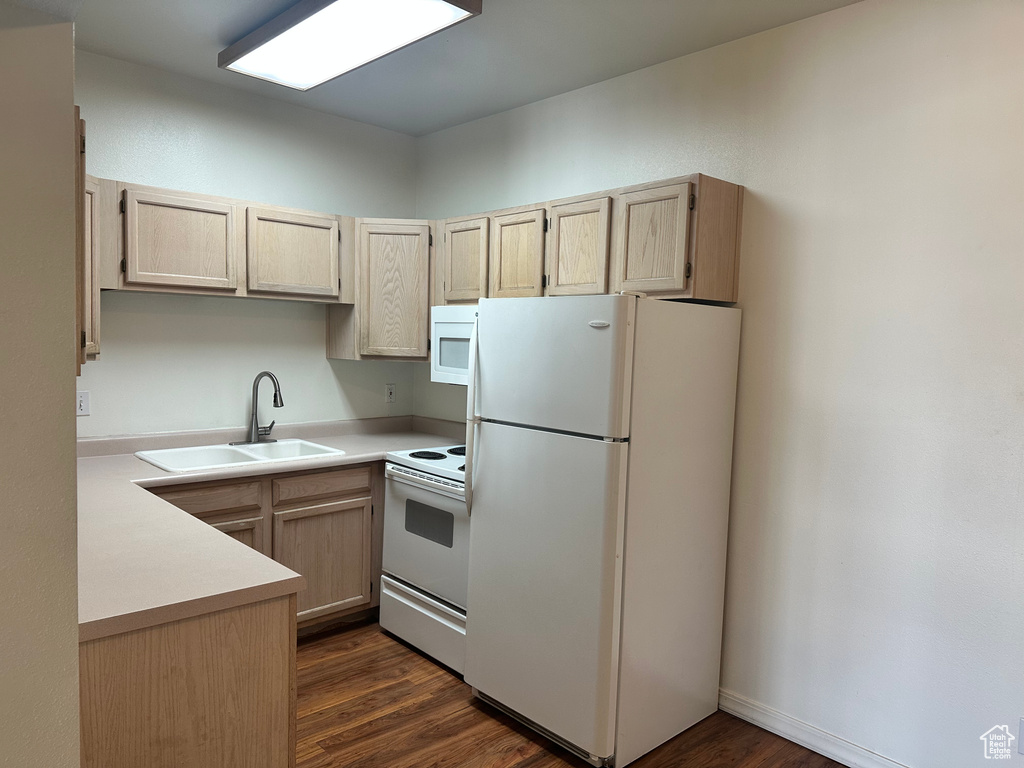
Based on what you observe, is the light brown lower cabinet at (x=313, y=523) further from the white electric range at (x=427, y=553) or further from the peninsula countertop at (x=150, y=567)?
the peninsula countertop at (x=150, y=567)

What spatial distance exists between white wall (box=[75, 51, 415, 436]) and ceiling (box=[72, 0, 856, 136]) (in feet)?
0.52

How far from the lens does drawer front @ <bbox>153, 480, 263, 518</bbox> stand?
272cm

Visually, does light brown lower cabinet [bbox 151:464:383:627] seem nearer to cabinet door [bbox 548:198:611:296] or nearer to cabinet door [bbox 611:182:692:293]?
cabinet door [bbox 548:198:611:296]

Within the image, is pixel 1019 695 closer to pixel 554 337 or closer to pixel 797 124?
pixel 554 337

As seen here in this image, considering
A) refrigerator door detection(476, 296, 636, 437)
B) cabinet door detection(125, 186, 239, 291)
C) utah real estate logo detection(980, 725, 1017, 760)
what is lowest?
utah real estate logo detection(980, 725, 1017, 760)

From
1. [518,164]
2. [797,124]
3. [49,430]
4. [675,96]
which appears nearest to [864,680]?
[797,124]

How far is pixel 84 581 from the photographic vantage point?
1511 mm

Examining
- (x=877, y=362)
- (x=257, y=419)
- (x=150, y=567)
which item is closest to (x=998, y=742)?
(x=877, y=362)

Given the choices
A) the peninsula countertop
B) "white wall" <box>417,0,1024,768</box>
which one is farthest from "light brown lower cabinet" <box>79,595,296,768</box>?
"white wall" <box>417,0,1024,768</box>

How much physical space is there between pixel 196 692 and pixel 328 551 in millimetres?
1719

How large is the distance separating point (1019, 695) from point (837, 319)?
1252 mm

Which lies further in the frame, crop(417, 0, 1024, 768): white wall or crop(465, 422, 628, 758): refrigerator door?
crop(465, 422, 628, 758): refrigerator door

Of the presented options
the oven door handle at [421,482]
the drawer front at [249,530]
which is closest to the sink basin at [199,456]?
the drawer front at [249,530]

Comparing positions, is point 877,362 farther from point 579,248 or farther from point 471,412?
point 471,412
